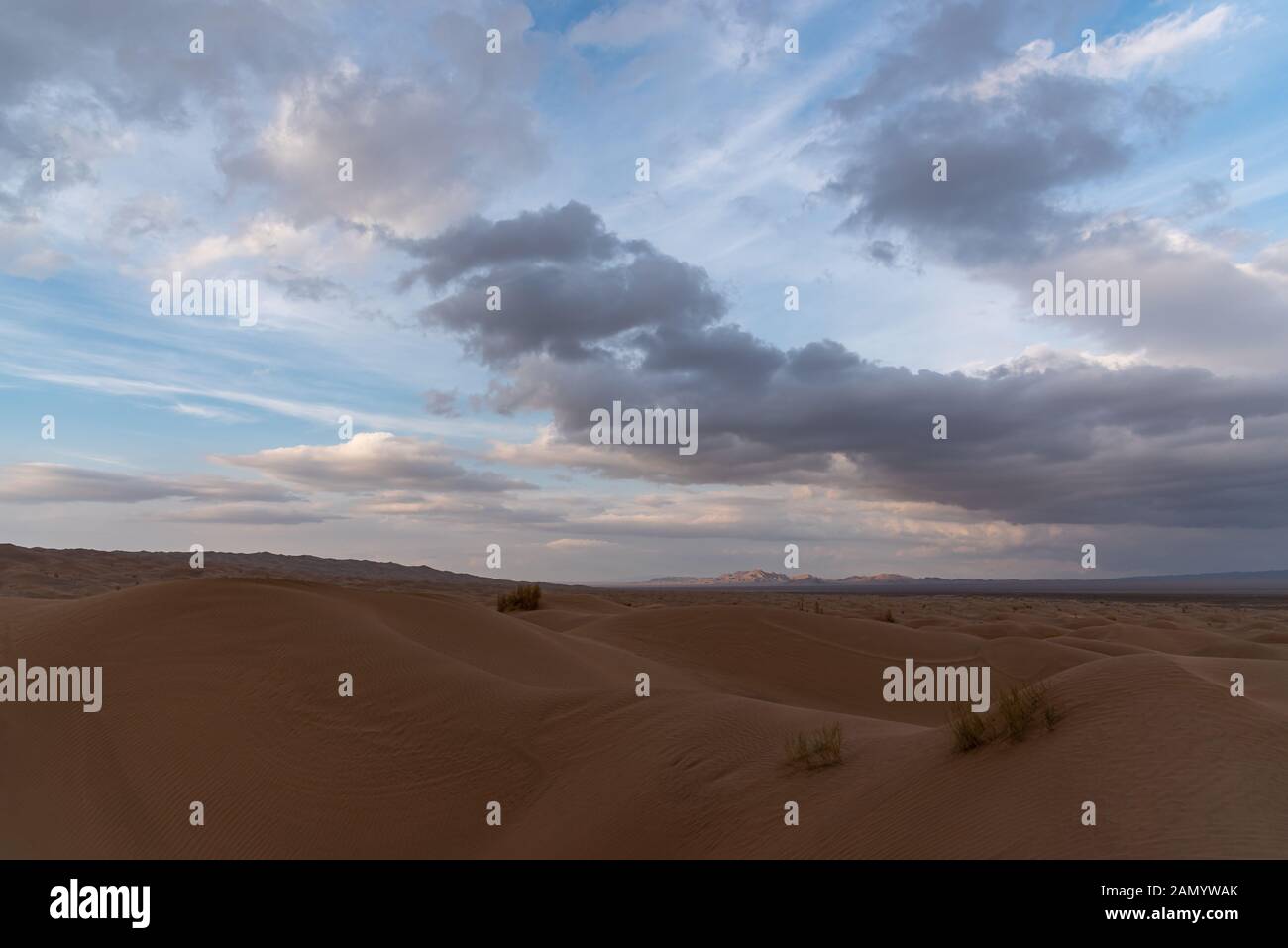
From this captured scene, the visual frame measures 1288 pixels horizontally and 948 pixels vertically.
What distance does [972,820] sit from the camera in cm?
→ 514

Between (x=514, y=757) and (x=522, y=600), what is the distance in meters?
15.8

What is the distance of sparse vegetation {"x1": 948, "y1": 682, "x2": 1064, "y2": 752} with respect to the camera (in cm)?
593

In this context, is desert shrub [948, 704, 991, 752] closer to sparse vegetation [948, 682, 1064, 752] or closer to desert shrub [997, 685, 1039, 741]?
sparse vegetation [948, 682, 1064, 752]

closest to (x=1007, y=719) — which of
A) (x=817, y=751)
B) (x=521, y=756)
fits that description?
(x=817, y=751)

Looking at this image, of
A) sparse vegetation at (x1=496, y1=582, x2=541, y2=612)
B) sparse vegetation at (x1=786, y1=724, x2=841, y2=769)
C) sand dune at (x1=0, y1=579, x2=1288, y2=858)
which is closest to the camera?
sand dune at (x1=0, y1=579, x2=1288, y2=858)

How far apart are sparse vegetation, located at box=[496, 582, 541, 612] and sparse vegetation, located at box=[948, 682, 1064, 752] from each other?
18.4m

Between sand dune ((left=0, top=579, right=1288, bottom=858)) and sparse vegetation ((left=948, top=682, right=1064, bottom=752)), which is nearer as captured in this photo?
sand dune ((left=0, top=579, right=1288, bottom=858))

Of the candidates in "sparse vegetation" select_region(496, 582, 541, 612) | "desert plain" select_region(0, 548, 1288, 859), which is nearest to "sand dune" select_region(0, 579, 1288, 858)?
"desert plain" select_region(0, 548, 1288, 859)

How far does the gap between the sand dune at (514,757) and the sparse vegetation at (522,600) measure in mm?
9006

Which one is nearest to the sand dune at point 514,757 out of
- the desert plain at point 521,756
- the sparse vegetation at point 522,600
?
the desert plain at point 521,756

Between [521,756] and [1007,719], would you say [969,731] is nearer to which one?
[1007,719]

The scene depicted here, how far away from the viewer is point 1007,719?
236 inches

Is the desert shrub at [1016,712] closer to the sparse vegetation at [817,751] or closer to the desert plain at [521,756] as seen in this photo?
the desert plain at [521,756]
